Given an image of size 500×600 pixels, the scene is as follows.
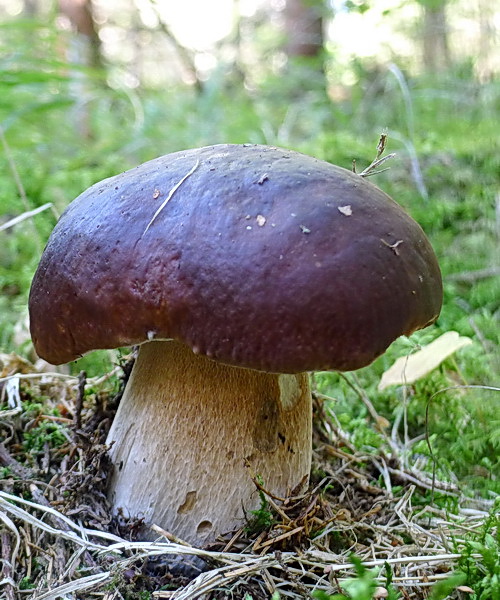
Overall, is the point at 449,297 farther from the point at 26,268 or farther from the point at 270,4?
the point at 270,4

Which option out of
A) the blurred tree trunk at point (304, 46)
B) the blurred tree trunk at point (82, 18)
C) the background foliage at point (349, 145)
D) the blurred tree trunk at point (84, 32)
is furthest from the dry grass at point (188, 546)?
the blurred tree trunk at point (304, 46)

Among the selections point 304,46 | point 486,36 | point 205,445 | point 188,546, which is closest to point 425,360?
point 205,445

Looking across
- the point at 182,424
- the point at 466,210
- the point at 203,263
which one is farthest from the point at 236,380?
the point at 466,210

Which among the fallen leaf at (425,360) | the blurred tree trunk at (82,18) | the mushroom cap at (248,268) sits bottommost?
the fallen leaf at (425,360)

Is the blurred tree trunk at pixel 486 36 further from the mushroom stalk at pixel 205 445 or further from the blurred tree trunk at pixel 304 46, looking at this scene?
the mushroom stalk at pixel 205 445

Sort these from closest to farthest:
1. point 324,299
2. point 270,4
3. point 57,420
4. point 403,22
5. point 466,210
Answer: point 324,299 < point 57,420 < point 466,210 < point 403,22 < point 270,4

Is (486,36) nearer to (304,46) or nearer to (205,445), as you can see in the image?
(304,46)

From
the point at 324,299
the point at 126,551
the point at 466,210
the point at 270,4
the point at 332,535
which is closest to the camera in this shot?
the point at 324,299

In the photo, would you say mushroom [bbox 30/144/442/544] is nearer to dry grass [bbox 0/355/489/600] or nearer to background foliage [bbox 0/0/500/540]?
dry grass [bbox 0/355/489/600]
